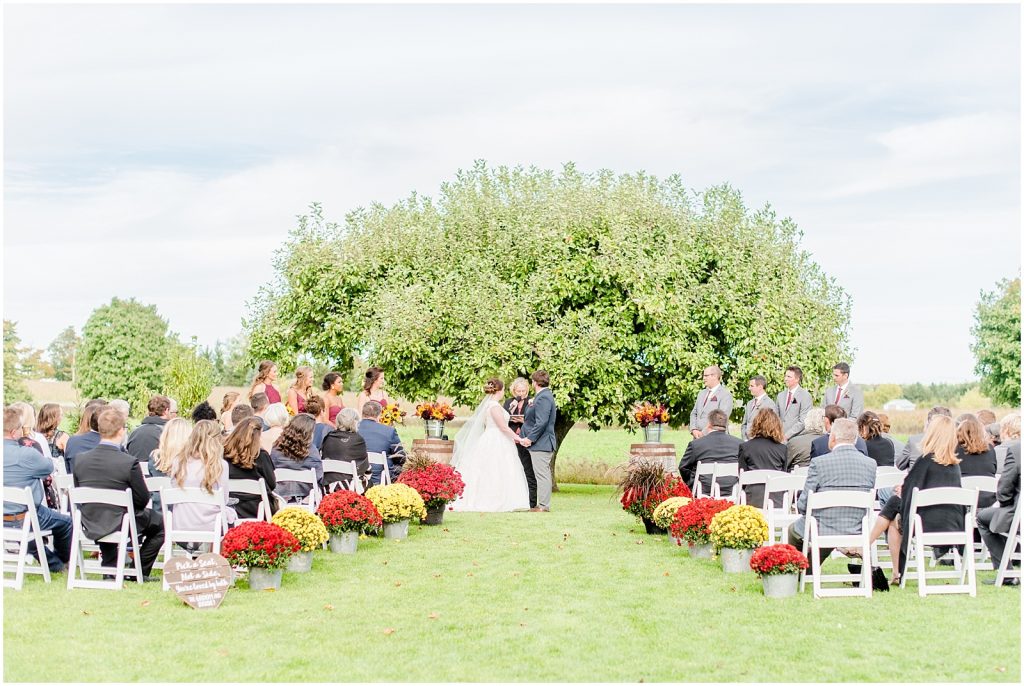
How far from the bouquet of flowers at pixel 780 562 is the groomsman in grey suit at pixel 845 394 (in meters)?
7.09

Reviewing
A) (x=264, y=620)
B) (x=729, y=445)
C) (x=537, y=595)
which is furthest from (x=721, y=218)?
(x=264, y=620)

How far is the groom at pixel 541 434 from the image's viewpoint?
1708 centimetres

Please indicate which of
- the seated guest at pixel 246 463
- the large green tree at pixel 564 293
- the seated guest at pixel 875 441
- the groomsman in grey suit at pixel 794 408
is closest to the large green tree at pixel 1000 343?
the large green tree at pixel 564 293

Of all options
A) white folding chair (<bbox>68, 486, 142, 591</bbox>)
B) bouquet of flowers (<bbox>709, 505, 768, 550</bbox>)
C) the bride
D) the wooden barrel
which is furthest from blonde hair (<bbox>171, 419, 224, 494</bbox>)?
the wooden barrel

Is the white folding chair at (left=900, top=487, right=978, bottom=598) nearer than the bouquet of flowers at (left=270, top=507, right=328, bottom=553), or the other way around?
the white folding chair at (left=900, top=487, right=978, bottom=598)

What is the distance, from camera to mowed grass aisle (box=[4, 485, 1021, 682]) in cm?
675

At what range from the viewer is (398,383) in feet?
72.3

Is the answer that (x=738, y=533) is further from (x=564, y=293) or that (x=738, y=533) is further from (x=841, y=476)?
(x=564, y=293)

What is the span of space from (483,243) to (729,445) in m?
9.83

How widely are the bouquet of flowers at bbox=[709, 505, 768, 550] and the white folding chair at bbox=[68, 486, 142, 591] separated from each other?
5.69 meters

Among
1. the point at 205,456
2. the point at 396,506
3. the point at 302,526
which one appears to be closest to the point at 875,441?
the point at 396,506

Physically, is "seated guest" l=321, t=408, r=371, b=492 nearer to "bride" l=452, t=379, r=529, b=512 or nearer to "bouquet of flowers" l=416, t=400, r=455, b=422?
"bride" l=452, t=379, r=529, b=512

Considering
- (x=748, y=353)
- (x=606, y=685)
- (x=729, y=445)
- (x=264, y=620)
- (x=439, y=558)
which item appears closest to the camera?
(x=606, y=685)

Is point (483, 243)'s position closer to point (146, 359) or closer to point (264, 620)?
point (264, 620)
